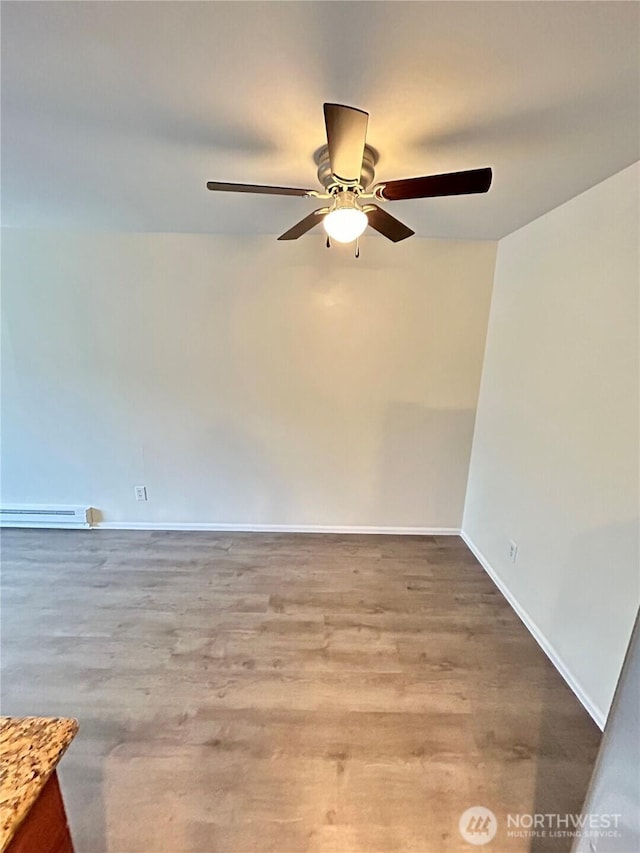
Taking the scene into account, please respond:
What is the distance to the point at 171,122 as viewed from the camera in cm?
153

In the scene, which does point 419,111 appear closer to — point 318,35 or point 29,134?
point 318,35

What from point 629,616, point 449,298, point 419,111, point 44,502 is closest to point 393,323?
point 449,298

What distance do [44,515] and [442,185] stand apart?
3666 millimetres

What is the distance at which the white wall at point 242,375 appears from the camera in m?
3.05

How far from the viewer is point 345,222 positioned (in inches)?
63.9

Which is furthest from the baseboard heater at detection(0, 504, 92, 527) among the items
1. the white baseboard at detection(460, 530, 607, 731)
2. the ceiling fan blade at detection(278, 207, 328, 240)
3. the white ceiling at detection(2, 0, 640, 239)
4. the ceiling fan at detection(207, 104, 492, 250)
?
the white baseboard at detection(460, 530, 607, 731)

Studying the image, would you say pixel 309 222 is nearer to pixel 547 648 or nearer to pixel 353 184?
pixel 353 184

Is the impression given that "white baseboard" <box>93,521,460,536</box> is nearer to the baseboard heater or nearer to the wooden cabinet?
the baseboard heater

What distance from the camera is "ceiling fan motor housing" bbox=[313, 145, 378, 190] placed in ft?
5.62

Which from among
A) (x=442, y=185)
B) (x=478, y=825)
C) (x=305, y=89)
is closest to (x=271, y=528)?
(x=478, y=825)

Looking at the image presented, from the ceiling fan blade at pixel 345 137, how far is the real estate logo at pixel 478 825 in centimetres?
227

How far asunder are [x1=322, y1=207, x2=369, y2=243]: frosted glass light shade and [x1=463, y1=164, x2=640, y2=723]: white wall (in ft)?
3.73

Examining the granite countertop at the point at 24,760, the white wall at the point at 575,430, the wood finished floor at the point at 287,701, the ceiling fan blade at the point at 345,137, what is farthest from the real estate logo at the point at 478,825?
the ceiling fan blade at the point at 345,137

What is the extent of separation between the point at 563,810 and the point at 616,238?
7.31ft
